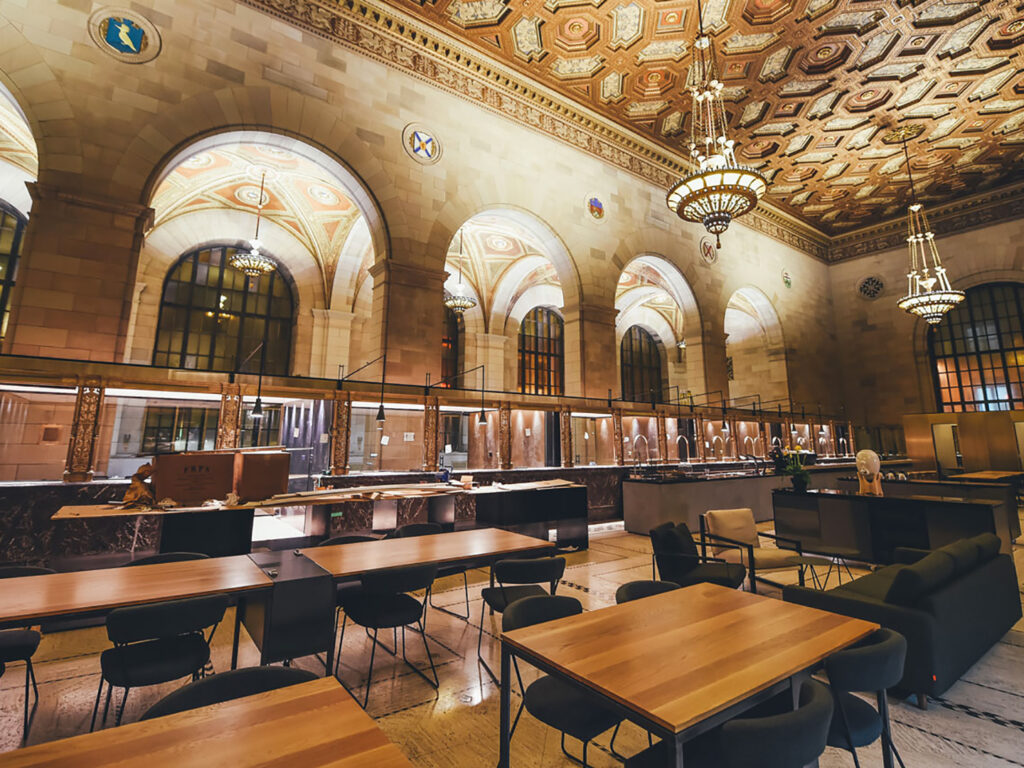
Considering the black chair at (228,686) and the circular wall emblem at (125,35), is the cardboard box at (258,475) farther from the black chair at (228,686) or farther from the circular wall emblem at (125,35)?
the circular wall emblem at (125,35)

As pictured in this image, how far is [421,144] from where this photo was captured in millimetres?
8953

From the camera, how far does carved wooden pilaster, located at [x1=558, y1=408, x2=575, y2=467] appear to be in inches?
370

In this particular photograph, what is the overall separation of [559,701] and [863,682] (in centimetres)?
125

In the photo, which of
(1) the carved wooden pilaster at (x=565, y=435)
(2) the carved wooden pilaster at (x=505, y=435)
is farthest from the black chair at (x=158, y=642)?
(1) the carved wooden pilaster at (x=565, y=435)

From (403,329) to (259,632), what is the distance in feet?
19.9

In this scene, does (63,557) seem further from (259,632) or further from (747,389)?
(747,389)

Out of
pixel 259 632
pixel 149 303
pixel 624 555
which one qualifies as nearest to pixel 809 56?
pixel 624 555

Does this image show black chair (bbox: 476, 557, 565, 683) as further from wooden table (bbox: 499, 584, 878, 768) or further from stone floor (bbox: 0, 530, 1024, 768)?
→ wooden table (bbox: 499, 584, 878, 768)

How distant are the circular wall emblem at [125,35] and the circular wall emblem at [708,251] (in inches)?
513

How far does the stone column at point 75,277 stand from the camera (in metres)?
5.76

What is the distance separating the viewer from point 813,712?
1468 mm

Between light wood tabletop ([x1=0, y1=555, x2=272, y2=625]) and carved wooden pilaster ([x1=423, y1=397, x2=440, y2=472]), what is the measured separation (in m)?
4.68

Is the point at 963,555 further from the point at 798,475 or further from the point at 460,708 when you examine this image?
the point at 460,708

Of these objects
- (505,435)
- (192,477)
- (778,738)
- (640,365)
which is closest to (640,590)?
(778,738)
